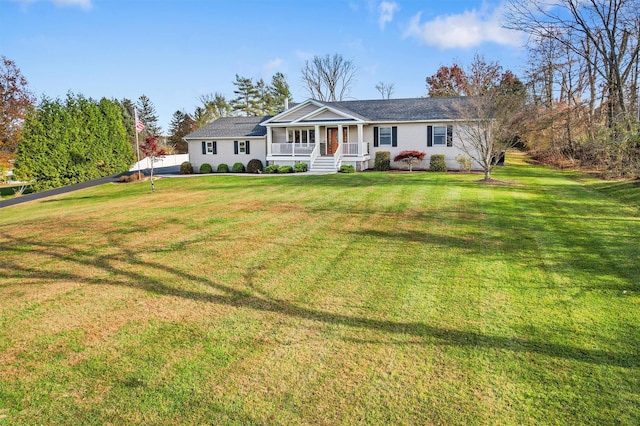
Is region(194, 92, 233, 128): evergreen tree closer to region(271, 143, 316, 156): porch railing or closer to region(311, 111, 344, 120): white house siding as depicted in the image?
region(271, 143, 316, 156): porch railing

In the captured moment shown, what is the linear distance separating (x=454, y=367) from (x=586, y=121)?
29.6m

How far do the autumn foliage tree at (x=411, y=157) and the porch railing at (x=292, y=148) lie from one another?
5738 millimetres

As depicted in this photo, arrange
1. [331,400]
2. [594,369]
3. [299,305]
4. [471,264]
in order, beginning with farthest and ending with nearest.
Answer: [471,264] < [299,305] < [594,369] < [331,400]

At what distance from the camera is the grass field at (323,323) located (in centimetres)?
370

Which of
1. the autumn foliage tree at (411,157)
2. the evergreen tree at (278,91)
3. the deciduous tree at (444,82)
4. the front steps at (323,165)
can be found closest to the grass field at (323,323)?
the autumn foliage tree at (411,157)

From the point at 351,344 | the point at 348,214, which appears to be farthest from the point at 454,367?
the point at 348,214

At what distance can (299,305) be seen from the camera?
226 inches

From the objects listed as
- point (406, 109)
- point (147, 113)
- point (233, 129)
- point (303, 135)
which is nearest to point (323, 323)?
point (406, 109)

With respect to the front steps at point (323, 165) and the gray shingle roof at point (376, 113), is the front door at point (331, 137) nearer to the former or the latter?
the gray shingle roof at point (376, 113)

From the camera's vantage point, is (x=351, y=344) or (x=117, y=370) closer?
(x=117, y=370)

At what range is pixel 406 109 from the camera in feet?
95.1

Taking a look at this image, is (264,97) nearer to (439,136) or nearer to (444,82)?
(444,82)

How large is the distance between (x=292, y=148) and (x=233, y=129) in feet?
20.4

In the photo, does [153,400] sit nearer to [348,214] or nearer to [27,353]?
[27,353]
